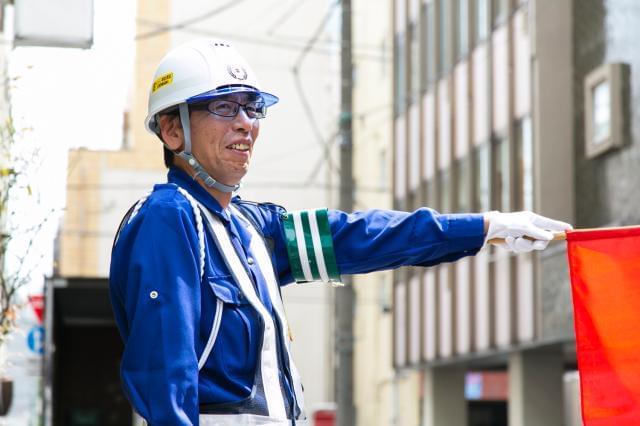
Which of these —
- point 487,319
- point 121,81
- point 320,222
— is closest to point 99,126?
point 121,81

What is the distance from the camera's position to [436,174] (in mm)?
31141

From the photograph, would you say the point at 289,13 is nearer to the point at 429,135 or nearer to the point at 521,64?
the point at 429,135

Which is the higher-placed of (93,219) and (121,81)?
(93,219)

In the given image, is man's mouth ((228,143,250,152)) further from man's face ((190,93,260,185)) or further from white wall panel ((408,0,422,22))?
white wall panel ((408,0,422,22))

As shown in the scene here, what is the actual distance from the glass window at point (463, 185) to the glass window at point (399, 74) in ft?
15.8

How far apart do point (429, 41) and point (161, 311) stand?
28.3 metres

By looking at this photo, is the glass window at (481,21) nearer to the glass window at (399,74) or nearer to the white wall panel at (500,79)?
the white wall panel at (500,79)

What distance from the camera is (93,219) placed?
42094mm

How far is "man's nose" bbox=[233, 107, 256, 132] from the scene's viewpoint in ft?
15.2

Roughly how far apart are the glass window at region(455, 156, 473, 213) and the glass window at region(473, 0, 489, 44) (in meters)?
2.34

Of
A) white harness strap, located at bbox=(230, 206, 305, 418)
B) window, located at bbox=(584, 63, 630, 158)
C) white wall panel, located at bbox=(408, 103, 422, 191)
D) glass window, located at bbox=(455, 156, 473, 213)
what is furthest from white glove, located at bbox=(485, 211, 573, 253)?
white wall panel, located at bbox=(408, 103, 422, 191)

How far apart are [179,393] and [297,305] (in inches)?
1685

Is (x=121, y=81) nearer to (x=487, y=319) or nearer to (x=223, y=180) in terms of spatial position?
(x=223, y=180)

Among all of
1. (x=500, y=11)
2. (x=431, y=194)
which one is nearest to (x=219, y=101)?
(x=500, y=11)
